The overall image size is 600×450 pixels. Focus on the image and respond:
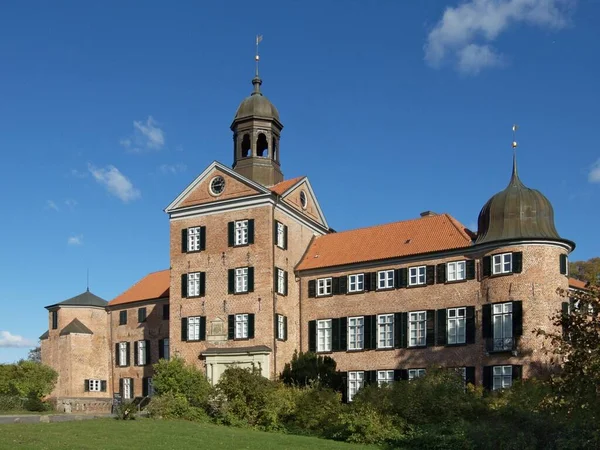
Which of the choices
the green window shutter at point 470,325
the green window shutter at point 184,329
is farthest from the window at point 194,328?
the green window shutter at point 470,325

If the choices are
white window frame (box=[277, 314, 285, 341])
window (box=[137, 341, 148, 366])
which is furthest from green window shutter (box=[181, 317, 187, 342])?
window (box=[137, 341, 148, 366])

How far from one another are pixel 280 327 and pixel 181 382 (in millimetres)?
6894

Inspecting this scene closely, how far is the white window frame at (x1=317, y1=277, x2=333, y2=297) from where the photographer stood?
4501cm

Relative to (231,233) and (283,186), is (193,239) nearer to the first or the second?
(231,233)

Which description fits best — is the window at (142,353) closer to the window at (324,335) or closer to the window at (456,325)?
the window at (324,335)

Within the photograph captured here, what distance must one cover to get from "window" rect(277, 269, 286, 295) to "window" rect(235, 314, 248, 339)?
2.34m

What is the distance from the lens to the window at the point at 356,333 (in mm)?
43219

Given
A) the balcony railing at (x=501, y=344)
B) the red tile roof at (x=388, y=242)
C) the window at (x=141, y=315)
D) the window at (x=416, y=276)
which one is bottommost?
the balcony railing at (x=501, y=344)

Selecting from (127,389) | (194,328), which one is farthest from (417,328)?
(127,389)

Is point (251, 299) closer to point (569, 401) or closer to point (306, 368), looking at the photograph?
point (306, 368)

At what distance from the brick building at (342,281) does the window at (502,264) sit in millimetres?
51

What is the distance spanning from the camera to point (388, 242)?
44875 mm

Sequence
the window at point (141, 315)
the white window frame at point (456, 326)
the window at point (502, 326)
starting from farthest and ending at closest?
the window at point (141, 315) → the white window frame at point (456, 326) → the window at point (502, 326)

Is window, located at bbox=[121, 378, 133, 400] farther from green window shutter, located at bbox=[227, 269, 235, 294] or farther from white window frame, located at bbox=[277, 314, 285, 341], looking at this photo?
white window frame, located at bbox=[277, 314, 285, 341]
